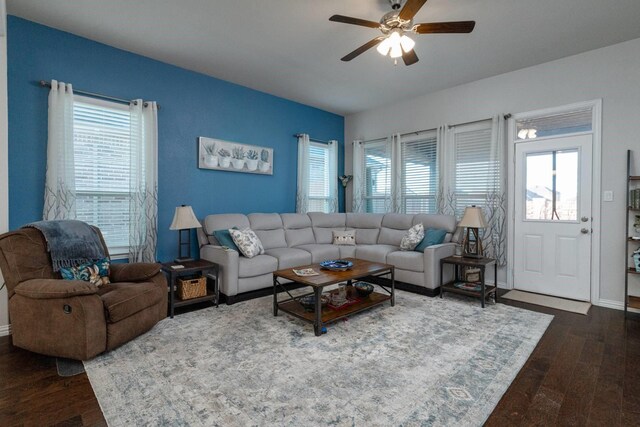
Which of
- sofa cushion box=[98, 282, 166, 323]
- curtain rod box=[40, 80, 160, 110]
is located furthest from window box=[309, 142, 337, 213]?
sofa cushion box=[98, 282, 166, 323]

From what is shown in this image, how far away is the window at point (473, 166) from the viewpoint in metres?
4.38

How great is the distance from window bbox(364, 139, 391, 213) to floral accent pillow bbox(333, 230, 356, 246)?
2.94 feet

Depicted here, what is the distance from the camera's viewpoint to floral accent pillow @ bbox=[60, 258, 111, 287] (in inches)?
103

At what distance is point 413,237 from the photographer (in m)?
4.31

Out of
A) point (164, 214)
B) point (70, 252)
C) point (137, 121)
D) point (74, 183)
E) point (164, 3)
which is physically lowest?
point (70, 252)

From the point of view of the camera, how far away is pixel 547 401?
6.04 ft

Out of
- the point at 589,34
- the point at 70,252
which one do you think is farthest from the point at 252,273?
the point at 589,34

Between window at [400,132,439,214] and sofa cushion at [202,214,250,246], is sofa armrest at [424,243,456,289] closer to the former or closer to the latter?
window at [400,132,439,214]

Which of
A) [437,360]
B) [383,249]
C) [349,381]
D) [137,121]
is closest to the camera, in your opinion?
[349,381]

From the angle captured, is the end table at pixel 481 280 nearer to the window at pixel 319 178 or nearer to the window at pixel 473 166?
the window at pixel 473 166

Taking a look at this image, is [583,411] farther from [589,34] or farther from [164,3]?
[164,3]

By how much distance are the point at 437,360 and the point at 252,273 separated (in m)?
2.17

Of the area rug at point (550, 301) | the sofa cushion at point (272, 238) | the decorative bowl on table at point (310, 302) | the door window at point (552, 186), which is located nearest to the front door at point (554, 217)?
the door window at point (552, 186)

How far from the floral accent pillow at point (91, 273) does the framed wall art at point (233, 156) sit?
1792 millimetres
